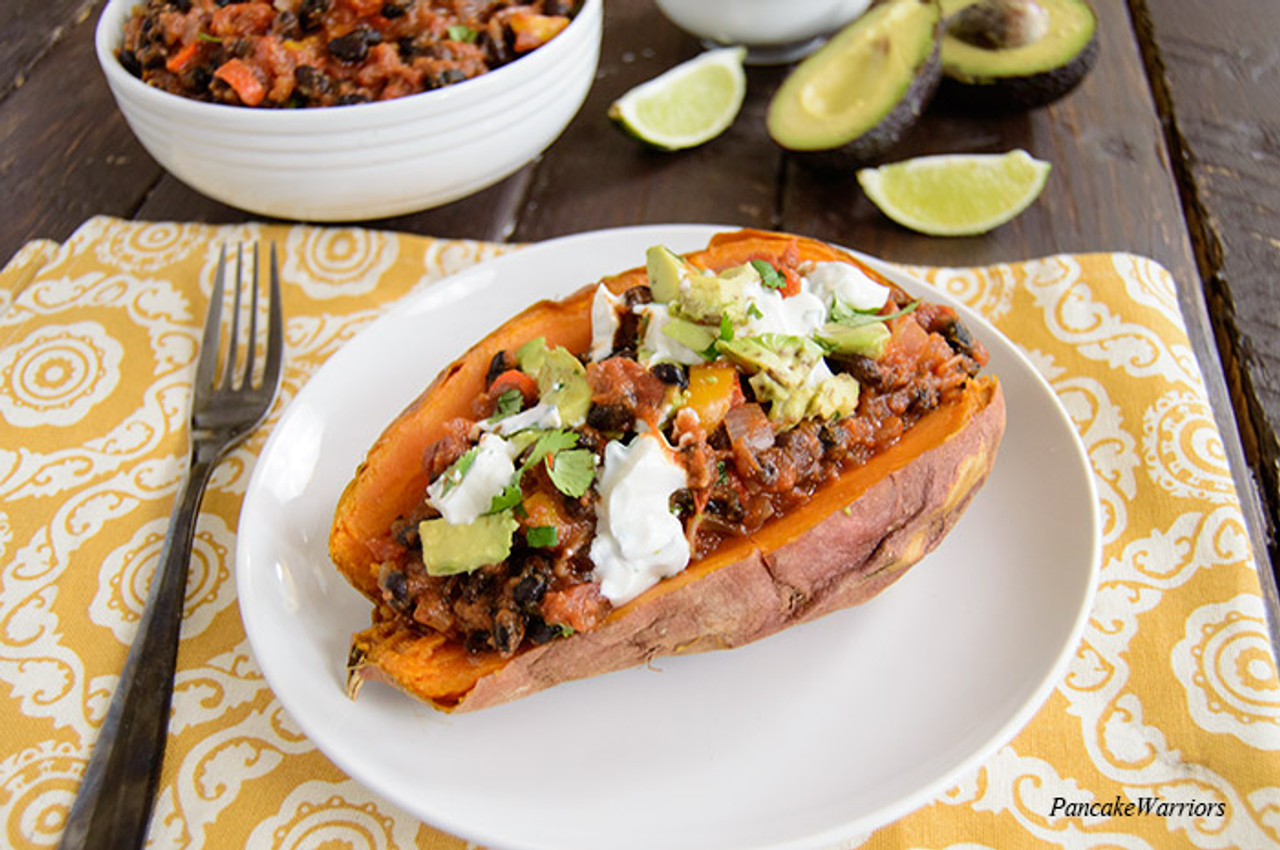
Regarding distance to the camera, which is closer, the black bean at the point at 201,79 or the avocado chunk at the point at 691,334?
the avocado chunk at the point at 691,334

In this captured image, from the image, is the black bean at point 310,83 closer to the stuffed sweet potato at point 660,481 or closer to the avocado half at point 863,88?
the stuffed sweet potato at point 660,481

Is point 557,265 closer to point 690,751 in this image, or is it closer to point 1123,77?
point 690,751

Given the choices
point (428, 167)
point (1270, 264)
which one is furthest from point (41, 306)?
point (1270, 264)

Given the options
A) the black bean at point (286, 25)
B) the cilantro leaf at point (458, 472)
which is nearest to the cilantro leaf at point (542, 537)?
the cilantro leaf at point (458, 472)

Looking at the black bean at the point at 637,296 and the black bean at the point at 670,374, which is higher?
the black bean at the point at 670,374

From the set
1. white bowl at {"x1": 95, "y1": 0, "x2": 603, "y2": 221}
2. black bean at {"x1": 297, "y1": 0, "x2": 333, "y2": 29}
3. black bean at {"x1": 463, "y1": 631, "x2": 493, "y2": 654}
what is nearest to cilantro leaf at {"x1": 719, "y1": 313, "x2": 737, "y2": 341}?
black bean at {"x1": 463, "y1": 631, "x2": 493, "y2": 654}

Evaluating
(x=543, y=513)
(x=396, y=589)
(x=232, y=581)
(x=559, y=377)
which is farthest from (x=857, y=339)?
(x=232, y=581)

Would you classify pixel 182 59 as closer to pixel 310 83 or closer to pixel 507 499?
pixel 310 83

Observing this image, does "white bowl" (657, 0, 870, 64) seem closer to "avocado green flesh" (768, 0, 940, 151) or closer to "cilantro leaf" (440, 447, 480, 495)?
"avocado green flesh" (768, 0, 940, 151)
